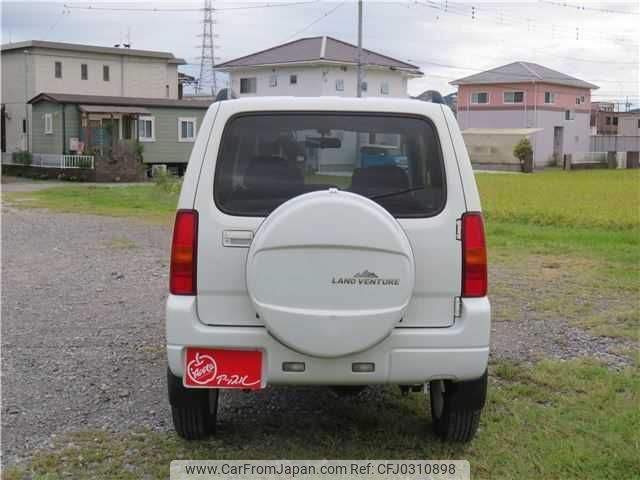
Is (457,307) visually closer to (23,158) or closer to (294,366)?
(294,366)

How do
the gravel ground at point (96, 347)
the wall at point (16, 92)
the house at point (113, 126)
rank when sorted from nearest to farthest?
the gravel ground at point (96, 347) → the house at point (113, 126) → the wall at point (16, 92)

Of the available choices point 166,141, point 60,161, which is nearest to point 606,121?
point 166,141

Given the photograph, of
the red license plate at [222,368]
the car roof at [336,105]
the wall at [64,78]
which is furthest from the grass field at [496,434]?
the wall at [64,78]

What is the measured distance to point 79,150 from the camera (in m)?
35.1

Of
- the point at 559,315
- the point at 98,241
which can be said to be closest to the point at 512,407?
the point at 559,315

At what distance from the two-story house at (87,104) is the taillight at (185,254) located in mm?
31968

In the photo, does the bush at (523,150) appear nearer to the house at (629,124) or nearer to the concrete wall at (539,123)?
the concrete wall at (539,123)

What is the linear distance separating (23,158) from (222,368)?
3508 cm

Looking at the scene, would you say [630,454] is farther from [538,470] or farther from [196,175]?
[196,175]

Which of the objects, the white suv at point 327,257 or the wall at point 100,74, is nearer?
the white suv at point 327,257

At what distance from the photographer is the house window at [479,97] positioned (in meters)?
58.4

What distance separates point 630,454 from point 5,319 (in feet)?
17.8

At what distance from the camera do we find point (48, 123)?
36.8 m

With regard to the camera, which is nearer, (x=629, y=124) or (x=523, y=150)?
(x=523, y=150)
